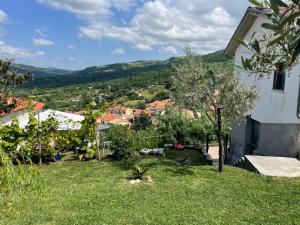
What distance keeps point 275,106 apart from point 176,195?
28.6ft

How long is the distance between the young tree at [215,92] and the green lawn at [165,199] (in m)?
2.27

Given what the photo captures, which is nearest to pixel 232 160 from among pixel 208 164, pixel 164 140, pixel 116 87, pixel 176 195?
pixel 164 140

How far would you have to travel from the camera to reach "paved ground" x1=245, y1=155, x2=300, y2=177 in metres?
16.0

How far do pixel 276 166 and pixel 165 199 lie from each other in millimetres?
6519

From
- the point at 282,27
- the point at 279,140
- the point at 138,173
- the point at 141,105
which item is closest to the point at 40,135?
the point at 138,173

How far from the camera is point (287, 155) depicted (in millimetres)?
18938

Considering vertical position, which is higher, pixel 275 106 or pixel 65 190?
pixel 275 106

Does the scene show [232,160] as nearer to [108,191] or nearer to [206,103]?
[206,103]

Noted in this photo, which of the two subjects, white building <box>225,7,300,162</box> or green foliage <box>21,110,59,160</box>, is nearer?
white building <box>225,7,300,162</box>

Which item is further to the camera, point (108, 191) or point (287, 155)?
point (287, 155)

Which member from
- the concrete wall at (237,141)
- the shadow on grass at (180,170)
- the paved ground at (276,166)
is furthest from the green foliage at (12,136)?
the concrete wall at (237,141)

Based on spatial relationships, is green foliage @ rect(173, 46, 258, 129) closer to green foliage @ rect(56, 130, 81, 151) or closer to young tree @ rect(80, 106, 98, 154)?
young tree @ rect(80, 106, 98, 154)

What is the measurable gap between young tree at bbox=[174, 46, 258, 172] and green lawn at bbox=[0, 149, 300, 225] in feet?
7.44

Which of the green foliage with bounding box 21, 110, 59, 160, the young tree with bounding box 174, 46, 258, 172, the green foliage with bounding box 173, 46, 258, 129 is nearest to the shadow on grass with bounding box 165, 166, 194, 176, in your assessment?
the young tree with bounding box 174, 46, 258, 172
